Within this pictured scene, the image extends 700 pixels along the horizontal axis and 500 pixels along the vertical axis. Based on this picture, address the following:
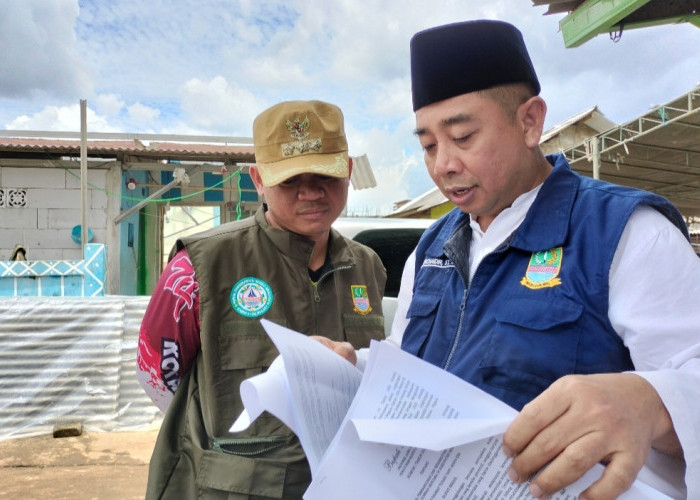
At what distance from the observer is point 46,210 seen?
10383 mm

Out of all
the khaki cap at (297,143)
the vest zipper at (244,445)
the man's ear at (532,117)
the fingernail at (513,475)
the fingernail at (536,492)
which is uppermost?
the khaki cap at (297,143)

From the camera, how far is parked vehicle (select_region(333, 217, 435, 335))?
11.6ft

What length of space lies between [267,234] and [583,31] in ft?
11.2

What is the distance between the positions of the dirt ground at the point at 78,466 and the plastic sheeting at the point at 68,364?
7.2 inches

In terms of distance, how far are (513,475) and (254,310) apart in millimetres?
1262

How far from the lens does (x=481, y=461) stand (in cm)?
80

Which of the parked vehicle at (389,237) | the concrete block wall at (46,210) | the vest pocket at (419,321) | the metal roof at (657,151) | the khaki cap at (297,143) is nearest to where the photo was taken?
the vest pocket at (419,321)

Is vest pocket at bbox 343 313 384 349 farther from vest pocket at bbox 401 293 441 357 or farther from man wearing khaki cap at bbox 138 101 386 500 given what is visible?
vest pocket at bbox 401 293 441 357

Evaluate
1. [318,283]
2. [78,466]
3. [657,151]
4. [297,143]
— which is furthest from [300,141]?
[657,151]

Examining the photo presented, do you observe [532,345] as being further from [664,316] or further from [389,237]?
[389,237]

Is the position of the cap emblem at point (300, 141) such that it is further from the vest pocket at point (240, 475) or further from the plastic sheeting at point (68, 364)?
the plastic sheeting at point (68, 364)

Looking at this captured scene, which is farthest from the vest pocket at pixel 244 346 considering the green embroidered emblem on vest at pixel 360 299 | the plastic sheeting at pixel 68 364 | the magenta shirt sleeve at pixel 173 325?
the plastic sheeting at pixel 68 364

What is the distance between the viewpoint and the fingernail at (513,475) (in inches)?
30.3

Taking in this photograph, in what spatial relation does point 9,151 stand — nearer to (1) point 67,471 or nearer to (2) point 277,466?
(1) point 67,471
